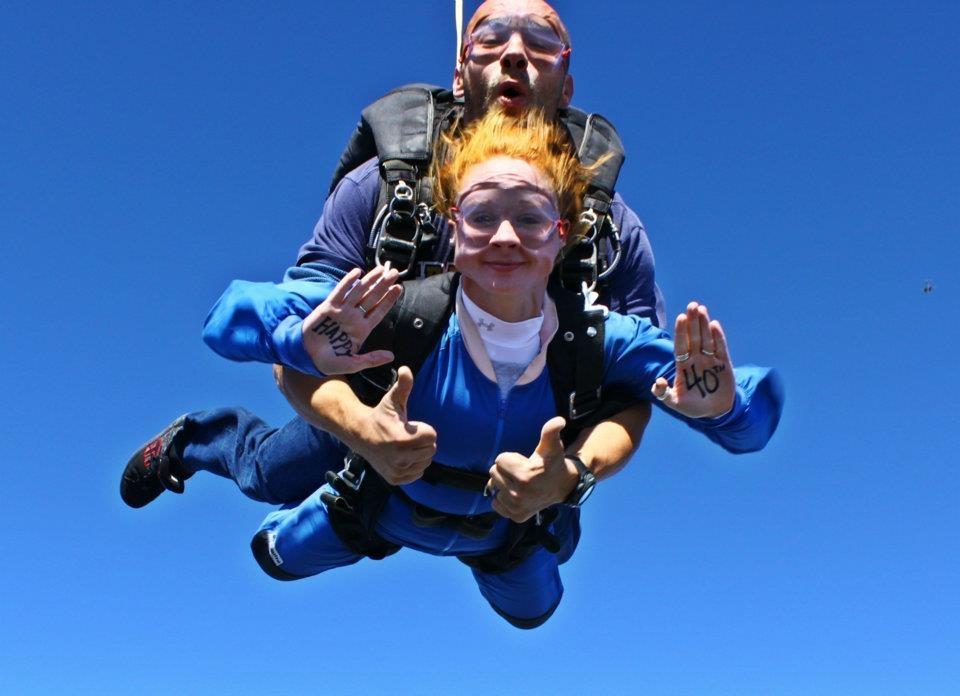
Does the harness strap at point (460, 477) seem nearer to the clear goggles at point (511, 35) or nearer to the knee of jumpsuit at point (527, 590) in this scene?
the knee of jumpsuit at point (527, 590)

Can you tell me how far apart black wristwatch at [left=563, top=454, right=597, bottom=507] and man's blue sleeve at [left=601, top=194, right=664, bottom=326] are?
0.94 metres

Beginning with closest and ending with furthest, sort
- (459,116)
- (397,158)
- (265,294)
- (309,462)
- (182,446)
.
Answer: (265,294), (397,158), (459,116), (309,462), (182,446)

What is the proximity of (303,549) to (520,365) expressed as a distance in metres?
1.79

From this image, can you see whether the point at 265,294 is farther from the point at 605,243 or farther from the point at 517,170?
the point at 605,243

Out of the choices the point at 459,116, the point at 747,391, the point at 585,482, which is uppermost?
the point at 459,116

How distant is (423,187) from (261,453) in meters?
1.88

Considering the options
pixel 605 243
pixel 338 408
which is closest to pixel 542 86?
pixel 605 243

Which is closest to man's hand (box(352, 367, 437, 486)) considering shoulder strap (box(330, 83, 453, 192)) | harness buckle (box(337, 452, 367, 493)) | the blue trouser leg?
harness buckle (box(337, 452, 367, 493))

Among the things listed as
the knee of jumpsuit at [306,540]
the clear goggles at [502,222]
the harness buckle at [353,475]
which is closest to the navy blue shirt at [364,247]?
the clear goggles at [502,222]

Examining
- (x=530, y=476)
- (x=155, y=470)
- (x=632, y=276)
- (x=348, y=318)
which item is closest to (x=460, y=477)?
(x=530, y=476)

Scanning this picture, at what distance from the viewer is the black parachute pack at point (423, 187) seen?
5.58m

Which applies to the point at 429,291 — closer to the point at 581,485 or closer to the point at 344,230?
the point at 344,230

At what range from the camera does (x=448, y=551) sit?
6406 mm

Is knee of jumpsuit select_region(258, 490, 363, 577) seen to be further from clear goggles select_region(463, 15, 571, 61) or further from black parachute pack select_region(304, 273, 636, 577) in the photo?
clear goggles select_region(463, 15, 571, 61)
